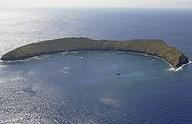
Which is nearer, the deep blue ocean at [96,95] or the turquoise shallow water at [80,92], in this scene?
the deep blue ocean at [96,95]

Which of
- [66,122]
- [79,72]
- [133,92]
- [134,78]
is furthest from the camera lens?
[79,72]

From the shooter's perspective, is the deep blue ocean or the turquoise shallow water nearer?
the deep blue ocean

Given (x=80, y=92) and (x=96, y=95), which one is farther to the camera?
(x=80, y=92)

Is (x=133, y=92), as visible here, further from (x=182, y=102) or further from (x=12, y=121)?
(x=12, y=121)

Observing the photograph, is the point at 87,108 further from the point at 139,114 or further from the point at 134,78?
the point at 134,78

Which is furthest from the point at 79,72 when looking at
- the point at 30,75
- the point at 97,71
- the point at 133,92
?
the point at 133,92

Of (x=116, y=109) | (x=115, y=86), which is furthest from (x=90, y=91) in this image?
(x=116, y=109)

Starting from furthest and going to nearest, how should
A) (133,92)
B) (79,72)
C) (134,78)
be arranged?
(79,72), (134,78), (133,92)

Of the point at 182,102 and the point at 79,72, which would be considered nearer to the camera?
the point at 182,102

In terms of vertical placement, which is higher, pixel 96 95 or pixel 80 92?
pixel 96 95
